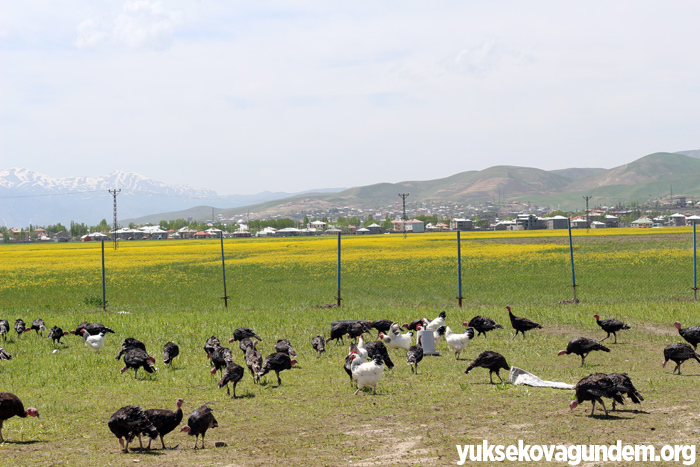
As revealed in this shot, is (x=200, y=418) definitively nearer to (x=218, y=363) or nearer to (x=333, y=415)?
(x=333, y=415)

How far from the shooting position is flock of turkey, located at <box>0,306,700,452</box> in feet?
27.9

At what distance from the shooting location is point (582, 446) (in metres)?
8.00

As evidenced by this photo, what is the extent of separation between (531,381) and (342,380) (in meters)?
4.04

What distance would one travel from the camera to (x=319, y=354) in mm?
15891

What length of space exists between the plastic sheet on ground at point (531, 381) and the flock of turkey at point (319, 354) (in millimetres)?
224

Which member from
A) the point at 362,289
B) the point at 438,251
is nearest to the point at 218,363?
the point at 362,289

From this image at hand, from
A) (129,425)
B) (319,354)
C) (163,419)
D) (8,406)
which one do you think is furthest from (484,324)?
(8,406)

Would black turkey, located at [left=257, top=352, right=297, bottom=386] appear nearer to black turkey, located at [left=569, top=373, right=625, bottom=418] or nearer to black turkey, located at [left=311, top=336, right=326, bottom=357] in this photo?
black turkey, located at [left=311, top=336, right=326, bottom=357]

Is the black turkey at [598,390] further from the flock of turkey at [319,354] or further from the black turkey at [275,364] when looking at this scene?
the black turkey at [275,364]

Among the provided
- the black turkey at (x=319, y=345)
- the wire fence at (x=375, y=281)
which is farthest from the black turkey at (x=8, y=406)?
the wire fence at (x=375, y=281)

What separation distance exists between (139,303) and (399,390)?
20.4 m

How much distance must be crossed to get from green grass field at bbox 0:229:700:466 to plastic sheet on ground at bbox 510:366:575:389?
1.66 ft

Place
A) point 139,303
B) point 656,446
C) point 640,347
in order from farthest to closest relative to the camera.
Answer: point 139,303, point 640,347, point 656,446

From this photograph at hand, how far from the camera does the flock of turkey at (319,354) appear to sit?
8.49m
